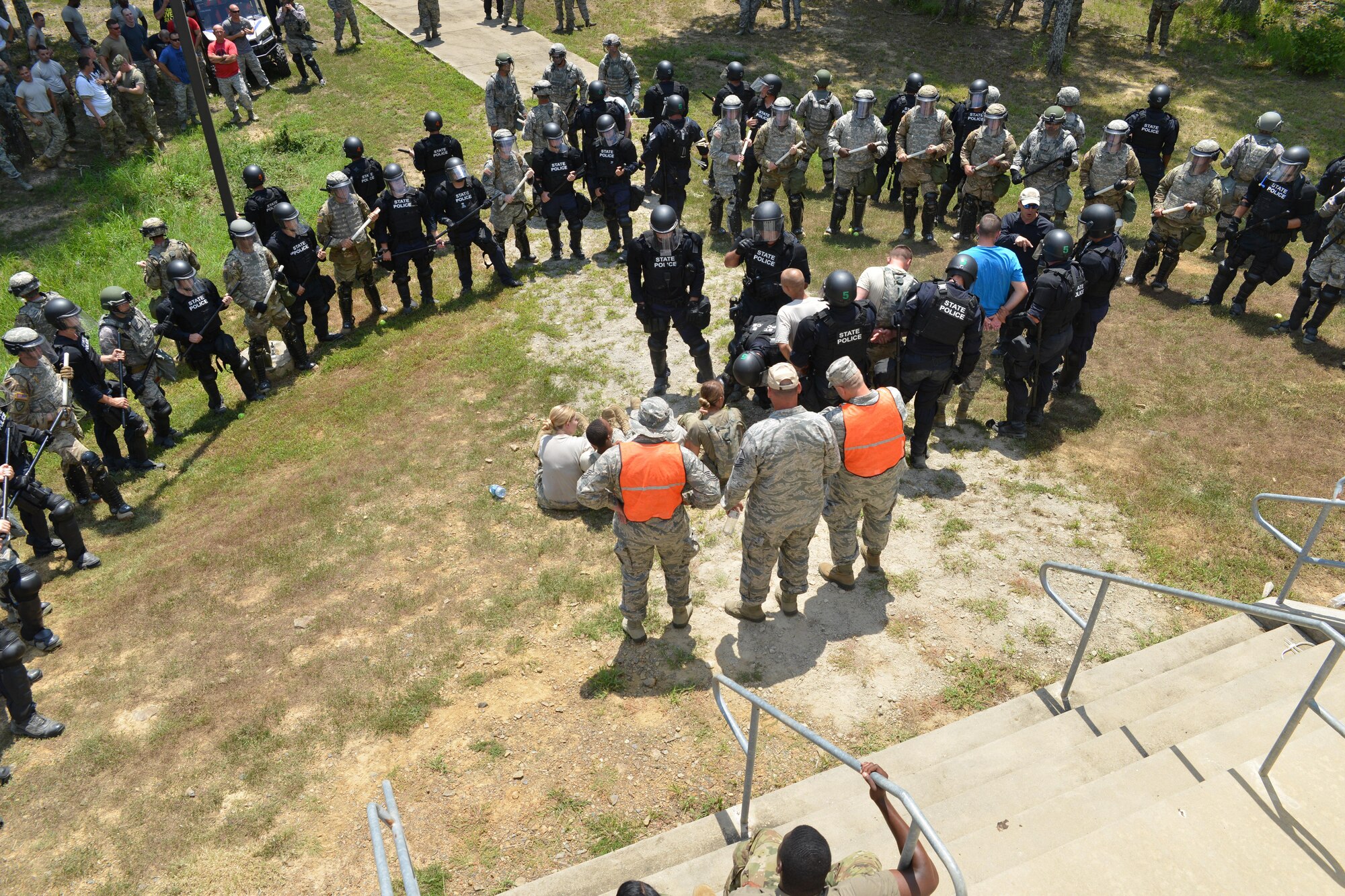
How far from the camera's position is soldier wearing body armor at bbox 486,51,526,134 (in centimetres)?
1508

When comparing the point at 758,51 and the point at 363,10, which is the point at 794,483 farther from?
the point at 363,10

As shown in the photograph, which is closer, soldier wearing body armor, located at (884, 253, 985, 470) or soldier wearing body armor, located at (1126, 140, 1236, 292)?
soldier wearing body armor, located at (884, 253, 985, 470)

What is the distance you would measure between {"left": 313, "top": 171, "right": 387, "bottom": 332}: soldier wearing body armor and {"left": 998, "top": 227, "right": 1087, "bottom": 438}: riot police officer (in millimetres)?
8255

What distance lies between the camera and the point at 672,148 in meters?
13.4

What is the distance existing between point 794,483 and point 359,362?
729 cm

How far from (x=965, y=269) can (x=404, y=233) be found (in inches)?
296

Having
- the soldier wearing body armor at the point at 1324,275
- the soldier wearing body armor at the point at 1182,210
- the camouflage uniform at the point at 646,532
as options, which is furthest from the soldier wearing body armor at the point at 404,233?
the soldier wearing body armor at the point at 1324,275

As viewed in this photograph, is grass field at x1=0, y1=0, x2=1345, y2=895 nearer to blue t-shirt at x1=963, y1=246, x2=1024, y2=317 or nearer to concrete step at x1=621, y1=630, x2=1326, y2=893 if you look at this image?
concrete step at x1=621, y1=630, x2=1326, y2=893

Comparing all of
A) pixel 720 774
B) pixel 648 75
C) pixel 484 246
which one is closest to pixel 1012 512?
pixel 720 774

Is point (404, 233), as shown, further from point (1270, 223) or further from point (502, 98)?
point (1270, 223)

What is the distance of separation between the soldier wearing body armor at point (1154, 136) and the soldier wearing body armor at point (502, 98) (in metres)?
9.81

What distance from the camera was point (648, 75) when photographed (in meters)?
19.7

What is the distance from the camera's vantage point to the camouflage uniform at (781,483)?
256 inches

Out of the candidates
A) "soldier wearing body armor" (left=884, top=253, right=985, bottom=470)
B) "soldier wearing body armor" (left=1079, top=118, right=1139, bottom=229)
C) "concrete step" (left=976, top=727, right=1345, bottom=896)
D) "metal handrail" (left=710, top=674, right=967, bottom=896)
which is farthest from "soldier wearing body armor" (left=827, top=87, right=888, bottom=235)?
"concrete step" (left=976, top=727, right=1345, bottom=896)
